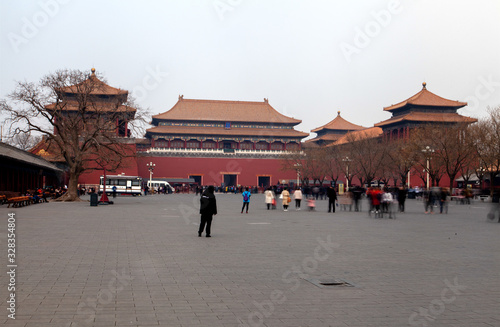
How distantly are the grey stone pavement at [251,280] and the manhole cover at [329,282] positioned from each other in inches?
3.1

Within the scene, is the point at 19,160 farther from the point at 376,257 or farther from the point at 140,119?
the point at 376,257

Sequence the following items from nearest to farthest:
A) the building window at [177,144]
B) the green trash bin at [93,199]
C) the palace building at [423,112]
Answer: the green trash bin at [93,199]
the palace building at [423,112]
the building window at [177,144]

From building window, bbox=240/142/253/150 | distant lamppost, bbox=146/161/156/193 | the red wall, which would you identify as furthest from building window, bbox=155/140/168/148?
building window, bbox=240/142/253/150

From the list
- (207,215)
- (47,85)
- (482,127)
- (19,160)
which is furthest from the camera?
(482,127)

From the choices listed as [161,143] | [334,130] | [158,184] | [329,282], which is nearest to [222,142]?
[161,143]

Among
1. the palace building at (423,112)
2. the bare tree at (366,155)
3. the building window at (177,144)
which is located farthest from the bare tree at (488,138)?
the building window at (177,144)

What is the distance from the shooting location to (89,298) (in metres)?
5.87

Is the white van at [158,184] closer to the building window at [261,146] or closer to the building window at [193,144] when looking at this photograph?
the building window at [193,144]

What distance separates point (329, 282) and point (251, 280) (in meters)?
1.05

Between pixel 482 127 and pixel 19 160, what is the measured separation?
107 ft

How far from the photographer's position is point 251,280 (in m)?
7.08

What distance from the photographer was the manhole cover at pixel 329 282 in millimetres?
6773

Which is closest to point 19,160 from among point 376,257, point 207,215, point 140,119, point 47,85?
point 47,85

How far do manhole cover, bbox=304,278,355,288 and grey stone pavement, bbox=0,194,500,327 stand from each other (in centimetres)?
8
